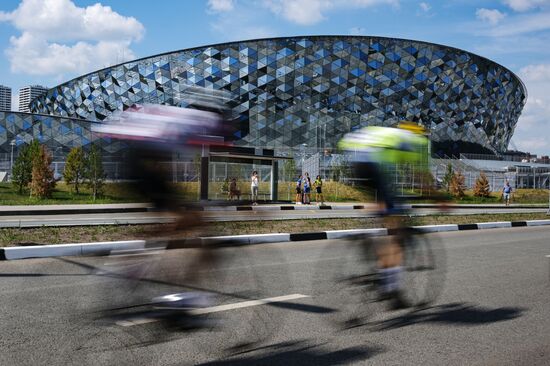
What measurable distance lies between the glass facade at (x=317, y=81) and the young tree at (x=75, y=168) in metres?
38.8

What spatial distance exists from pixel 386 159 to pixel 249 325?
1.95 meters

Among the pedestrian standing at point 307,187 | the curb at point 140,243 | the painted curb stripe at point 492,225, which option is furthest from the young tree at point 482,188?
the curb at point 140,243

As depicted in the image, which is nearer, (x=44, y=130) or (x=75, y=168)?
(x=75, y=168)

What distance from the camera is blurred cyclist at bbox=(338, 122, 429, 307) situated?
4996 millimetres

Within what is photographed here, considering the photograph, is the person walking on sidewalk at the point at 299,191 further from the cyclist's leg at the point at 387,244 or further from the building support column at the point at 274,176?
the cyclist's leg at the point at 387,244

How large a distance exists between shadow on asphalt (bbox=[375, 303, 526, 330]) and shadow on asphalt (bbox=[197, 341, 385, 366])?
26.8 inches

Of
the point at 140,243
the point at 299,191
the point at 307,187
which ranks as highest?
the point at 307,187

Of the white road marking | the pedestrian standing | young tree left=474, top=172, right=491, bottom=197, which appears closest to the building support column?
the pedestrian standing

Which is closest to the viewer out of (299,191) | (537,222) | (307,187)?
(537,222)

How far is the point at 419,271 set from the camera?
5293mm

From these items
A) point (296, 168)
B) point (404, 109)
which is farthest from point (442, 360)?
point (404, 109)

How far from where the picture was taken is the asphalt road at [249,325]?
12.0ft

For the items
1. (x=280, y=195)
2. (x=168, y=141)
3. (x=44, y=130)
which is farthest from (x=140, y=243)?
(x=44, y=130)

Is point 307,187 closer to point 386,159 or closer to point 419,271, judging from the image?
point 419,271
